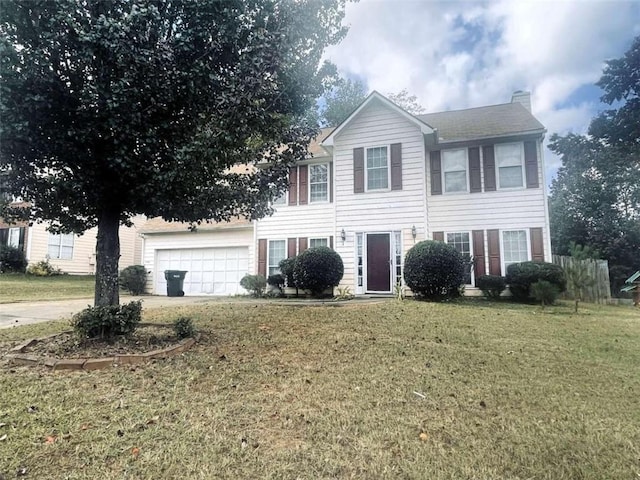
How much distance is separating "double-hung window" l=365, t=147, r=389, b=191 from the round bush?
3310 mm

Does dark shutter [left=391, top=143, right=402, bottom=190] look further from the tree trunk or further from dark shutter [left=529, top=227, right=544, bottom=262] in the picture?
the tree trunk

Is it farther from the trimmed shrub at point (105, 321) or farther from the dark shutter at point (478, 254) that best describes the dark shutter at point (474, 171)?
the trimmed shrub at point (105, 321)

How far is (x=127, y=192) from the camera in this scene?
5336 mm

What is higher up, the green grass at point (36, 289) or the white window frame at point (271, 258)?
the white window frame at point (271, 258)

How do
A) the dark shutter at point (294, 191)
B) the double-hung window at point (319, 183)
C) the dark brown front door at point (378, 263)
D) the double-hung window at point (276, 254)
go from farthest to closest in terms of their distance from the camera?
the dark shutter at point (294, 191) → the double-hung window at point (276, 254) → the double-hung window at point (319, 183) → the dark brown front door at point (378, 263)

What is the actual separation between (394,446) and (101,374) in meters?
3.08

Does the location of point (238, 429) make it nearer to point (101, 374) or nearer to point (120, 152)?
point (101, 374)

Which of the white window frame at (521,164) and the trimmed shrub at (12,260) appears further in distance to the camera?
the trimmed shrub at (12,260)

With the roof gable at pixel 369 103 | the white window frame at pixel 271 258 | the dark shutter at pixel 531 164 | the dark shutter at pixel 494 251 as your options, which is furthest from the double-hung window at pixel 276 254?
the dark shutter at pixel 531 164

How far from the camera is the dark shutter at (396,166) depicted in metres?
13.1

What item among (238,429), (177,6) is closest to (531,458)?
(238,429)

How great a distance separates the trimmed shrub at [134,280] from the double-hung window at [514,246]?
13677mm

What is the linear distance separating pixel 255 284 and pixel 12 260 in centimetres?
1433

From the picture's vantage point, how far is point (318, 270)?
12484mm
